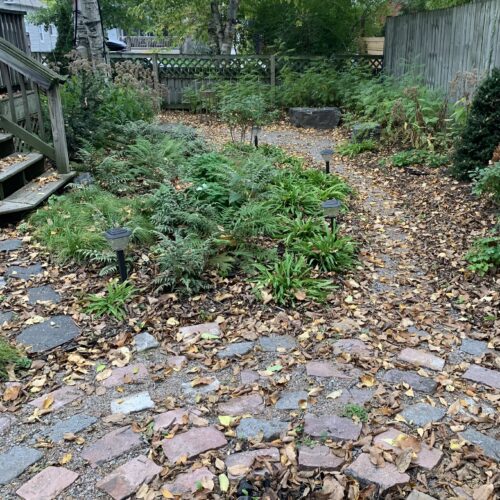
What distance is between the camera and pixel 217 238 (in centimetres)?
432

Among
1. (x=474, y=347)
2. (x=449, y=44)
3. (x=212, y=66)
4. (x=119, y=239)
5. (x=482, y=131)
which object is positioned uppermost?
(x=449, y=44)

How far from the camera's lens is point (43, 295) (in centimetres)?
376

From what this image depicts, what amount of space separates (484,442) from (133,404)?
164 centimetres

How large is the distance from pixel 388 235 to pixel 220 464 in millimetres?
3484

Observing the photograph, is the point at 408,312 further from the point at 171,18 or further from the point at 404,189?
the point at 171,18

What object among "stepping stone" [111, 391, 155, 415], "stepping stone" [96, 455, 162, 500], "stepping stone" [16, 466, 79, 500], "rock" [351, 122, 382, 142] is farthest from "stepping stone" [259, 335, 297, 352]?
"rock" [351, 122, 382, 142]

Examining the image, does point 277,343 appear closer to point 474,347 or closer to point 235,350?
point 235,350

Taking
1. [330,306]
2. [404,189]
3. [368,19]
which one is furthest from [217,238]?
[368,19]

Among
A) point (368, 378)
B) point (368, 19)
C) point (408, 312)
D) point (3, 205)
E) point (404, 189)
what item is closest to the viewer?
point (368, 378)

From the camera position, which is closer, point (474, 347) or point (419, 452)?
point (419, 452)

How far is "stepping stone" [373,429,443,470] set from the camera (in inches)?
90.3

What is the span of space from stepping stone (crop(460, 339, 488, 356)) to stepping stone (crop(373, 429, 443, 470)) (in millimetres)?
1045

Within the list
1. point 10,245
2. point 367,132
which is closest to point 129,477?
point 10,245

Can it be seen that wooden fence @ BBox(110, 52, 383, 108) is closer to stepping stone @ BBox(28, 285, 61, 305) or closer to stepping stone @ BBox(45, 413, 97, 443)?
stepping stone @ BBox(28, 285, 61, 305)
